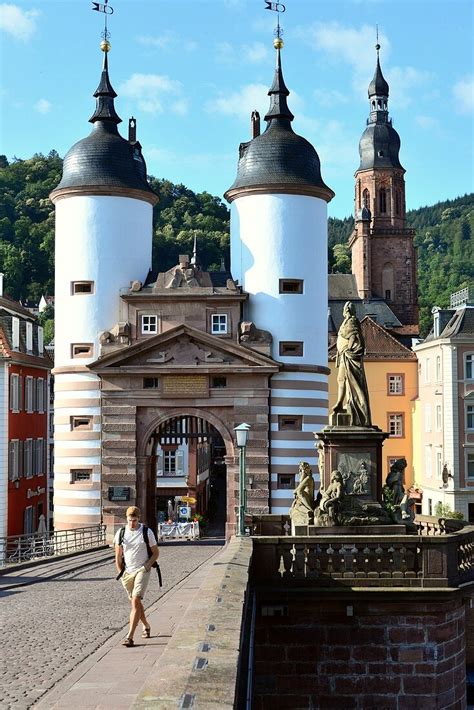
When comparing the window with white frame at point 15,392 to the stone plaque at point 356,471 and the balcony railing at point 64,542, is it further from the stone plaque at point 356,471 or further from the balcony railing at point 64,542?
the stone plaque at point 356,471

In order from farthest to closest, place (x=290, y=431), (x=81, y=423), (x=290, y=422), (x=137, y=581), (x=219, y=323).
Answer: (x=81, y=423)
(x=219, y=323)
(x=290, y=422)
(x=290, y=431)
(x=137, y=581)

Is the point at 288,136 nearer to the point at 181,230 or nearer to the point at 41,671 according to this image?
the point at 41,671

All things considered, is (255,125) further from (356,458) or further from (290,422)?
(356,458)

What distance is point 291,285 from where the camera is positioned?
134 feet

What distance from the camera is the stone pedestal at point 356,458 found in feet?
72.5

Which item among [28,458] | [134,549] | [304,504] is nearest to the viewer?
[134,549]

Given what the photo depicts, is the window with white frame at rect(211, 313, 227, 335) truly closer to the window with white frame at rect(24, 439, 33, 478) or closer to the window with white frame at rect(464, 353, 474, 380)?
the window with white frame at rect(24, 439, 33, 478)

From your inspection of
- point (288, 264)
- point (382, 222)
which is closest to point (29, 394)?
point (288, 264)

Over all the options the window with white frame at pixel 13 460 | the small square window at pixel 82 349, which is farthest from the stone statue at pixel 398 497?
the window with white frame at pixel 13 460

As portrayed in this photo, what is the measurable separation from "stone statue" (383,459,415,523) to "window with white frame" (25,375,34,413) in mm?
26767

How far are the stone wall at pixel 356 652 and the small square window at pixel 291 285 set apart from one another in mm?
24022

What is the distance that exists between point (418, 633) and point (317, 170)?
27279 mm

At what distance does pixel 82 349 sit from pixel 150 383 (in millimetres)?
3269

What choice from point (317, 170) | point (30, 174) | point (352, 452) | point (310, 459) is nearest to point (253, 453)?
point (310, 459)
